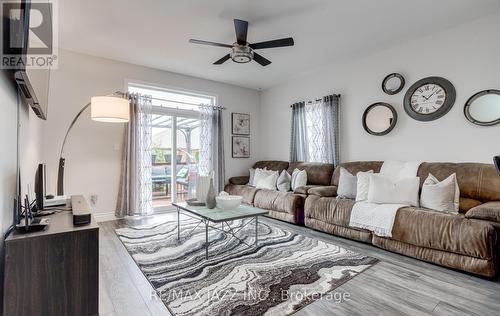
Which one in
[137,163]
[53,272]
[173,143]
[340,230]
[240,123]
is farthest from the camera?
[240,123]

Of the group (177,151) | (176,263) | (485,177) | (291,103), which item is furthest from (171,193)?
(485,177)

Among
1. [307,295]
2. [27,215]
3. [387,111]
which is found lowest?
[307,295]

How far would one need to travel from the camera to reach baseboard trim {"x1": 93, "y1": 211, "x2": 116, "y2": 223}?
4.04 metres

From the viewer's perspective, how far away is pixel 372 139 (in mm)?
3977

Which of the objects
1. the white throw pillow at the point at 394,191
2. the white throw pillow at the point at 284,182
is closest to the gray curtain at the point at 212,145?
the white throw pillow at the point at 284,182

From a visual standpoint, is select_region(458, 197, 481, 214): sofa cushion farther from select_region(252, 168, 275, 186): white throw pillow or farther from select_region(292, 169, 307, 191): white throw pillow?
select_region(252, 168, 275, 186): white throw pillow

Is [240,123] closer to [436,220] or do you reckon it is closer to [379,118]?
[379,118]

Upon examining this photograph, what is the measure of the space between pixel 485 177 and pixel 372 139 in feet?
4.89

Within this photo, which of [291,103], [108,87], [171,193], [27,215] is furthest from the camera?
[291,103]

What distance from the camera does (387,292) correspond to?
6.29ft

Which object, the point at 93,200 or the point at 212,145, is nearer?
the point at 93,200

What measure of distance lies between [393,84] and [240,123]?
3130 millimetres

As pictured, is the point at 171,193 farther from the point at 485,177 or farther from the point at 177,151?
the point at 485,177

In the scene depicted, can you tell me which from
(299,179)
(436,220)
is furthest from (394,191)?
(299,179)
